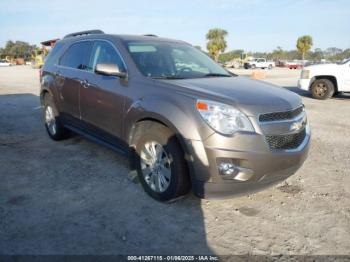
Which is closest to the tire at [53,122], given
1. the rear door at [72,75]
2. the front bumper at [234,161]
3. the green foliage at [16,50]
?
the rear door at [72,75]

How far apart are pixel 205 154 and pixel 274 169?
70 centimetres

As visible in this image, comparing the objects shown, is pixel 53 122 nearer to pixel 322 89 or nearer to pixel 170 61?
pixel 170 61

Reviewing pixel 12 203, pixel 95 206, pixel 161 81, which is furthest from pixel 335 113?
pixel 12 203

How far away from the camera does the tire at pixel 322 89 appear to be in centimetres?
1173

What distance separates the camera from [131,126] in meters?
3.79

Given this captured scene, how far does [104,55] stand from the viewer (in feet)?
14.6

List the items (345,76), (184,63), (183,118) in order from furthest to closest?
(345,76) < (184,63) < (183,118)

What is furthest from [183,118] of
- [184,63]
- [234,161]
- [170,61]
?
[184,63]

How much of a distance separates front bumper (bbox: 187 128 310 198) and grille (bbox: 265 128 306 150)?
5cm

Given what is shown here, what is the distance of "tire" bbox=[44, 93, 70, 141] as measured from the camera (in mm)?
5702

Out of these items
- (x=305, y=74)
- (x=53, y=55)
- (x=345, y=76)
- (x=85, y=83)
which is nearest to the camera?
(x=85, y=83)

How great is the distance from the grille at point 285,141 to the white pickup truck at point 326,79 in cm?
921

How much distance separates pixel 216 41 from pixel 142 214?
66.0 metres

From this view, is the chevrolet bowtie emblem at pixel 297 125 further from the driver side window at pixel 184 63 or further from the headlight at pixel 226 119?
the driver side window at pixel 184 63
